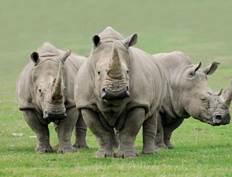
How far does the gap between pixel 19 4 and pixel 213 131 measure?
6241 centimetres

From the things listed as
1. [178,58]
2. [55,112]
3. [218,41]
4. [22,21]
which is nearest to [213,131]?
[178,58]

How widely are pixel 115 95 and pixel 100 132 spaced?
1394mm

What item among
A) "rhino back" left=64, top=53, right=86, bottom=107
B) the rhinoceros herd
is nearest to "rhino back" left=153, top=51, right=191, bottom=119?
the rhinoceros herd

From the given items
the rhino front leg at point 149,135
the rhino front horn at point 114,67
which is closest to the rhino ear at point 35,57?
the rhino front leg at point 149,135

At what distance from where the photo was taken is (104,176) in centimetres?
1134

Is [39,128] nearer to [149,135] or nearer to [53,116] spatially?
[53,116]

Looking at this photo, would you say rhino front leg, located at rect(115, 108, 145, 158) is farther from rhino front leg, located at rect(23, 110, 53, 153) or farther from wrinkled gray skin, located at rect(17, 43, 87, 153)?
rhino front leg, located at rect(23, 110, 53, 153)

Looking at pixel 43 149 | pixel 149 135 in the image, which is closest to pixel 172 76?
pixel 149 135

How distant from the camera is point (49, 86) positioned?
51.9 ft

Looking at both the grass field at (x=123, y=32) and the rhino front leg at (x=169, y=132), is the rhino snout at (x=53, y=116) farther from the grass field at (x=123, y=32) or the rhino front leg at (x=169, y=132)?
the rhino front leg at (x=169, y=132)

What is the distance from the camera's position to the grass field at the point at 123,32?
12.6 m

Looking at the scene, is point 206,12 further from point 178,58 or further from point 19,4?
point 178,58

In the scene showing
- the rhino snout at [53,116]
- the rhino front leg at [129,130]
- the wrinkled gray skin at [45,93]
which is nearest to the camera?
the rhino front leg at [129,130]

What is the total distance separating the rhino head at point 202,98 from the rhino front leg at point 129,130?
347 cm
